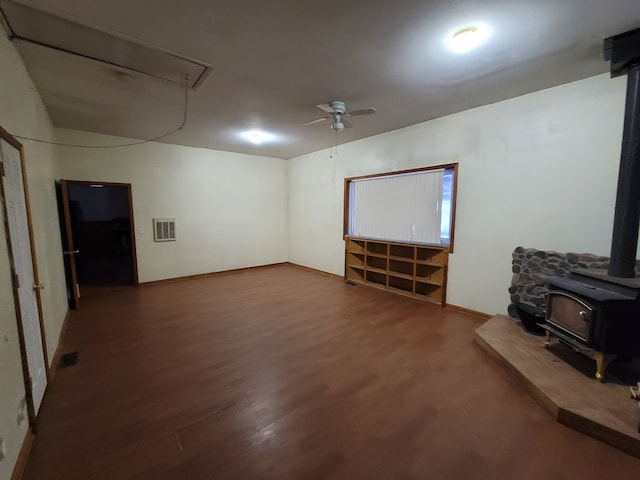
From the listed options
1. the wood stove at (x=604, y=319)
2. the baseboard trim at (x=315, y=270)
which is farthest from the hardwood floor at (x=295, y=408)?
the baseboard trim at (x=315, y=270)

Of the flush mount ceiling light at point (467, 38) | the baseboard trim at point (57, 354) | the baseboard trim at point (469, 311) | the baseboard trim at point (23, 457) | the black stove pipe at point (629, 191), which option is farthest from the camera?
the baseboard trim at point (469, 311)

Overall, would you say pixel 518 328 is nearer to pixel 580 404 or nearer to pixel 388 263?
pixel 580 404

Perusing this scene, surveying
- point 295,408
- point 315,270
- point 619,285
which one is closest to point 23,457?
point 295,408

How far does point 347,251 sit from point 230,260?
2885 millimetres

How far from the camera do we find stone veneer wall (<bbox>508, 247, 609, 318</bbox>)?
9.30 ft

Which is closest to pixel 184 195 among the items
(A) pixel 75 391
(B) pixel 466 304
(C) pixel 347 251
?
(C) pixel 347 251

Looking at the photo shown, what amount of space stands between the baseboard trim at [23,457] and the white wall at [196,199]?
13.0 feet

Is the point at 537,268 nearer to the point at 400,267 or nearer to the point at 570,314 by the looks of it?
the point at 570,314

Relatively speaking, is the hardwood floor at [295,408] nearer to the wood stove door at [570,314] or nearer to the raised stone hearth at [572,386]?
the raised stone hearth at [572,386]

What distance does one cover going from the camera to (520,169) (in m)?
3.28

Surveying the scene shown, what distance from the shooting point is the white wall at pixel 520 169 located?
2740mm

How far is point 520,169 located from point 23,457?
198 inches

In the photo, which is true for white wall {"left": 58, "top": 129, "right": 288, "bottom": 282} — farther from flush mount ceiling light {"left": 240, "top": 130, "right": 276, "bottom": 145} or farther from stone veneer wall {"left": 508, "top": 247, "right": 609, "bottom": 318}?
stone veneer wall {"left": 508, "top": 247, "right": 609, "bottom": 318}

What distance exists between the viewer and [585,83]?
2773 mm
